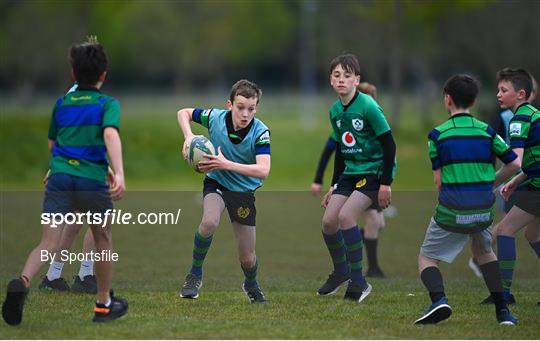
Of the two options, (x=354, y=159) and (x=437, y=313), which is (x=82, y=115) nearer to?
(x=354, y=159)

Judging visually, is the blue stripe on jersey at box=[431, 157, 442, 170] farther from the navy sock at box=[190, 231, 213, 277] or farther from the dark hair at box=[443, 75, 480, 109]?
the navy sock at box=[190, 231, 213, 277]

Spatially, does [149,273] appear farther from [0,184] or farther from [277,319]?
[0,184]

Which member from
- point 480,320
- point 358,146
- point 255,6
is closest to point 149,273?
point 358,146

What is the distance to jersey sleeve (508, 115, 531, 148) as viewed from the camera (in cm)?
727

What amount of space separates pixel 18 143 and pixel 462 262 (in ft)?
44.8

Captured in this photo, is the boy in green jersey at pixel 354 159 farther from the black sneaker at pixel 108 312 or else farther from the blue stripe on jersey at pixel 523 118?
the black sneaker at pixel 108 312

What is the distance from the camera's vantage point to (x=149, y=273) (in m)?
9.90

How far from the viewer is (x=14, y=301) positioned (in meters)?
6.28

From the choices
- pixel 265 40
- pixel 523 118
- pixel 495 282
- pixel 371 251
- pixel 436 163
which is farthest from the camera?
pixel 265 40

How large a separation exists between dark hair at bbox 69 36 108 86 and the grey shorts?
270cm

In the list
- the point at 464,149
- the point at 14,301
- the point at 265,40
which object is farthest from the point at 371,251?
the point at 265,40

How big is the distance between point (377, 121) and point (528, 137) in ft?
4.12

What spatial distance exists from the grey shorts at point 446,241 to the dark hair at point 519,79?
5.15 ft

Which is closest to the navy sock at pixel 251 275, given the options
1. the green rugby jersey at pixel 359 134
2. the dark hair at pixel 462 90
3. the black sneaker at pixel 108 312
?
the green rugby jersey at pixel 359 134
